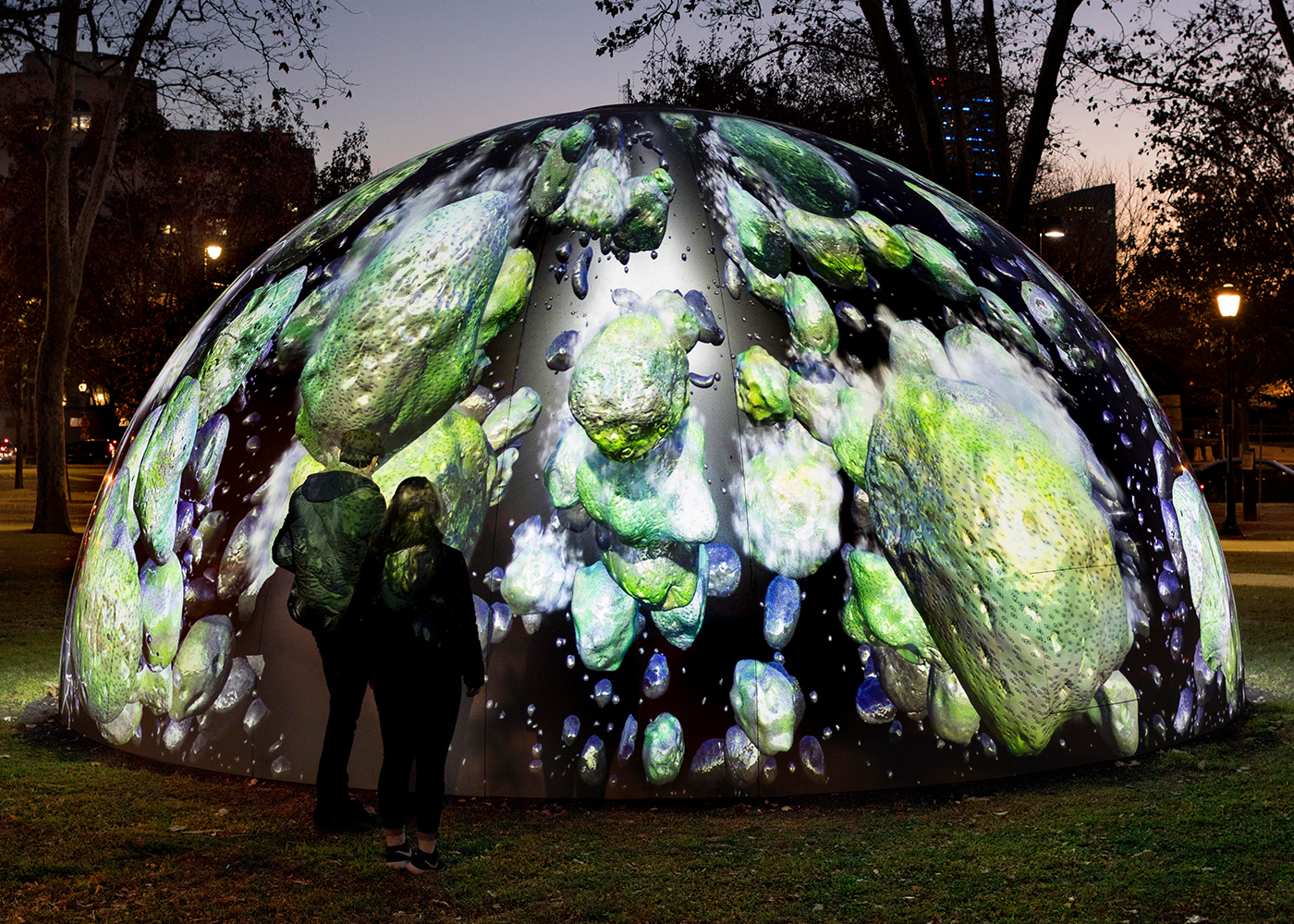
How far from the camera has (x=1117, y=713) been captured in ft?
20.4

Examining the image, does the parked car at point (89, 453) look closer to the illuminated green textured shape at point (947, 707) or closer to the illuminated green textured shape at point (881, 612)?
the illuminated green textured shape at point (881, 612)

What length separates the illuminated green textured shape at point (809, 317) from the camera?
238 inches

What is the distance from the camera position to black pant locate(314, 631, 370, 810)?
537cm

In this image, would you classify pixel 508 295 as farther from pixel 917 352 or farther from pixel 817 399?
pixel 917 352

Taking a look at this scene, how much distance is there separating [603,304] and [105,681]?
10.6 ft

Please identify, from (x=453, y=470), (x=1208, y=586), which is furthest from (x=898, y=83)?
(x=453, y=470)

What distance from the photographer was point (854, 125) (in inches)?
1008

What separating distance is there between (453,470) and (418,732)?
1.31 meters

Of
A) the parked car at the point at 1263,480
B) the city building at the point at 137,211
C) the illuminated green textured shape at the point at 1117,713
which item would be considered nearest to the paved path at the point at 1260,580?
the illuminated green textured shape at the point at 1117,713

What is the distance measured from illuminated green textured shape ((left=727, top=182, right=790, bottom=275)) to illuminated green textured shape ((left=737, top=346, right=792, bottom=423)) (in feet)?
1.59

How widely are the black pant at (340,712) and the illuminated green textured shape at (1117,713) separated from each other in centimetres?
334

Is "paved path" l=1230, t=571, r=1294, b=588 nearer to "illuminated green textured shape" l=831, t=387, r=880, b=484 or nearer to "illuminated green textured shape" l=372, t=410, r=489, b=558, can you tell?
"illuminated green textured shape" l=831, t=387, r=880, b=484

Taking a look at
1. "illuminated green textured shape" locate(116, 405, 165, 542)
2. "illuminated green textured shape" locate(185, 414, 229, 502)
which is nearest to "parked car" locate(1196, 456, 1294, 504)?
"illuminated green textured shape" locate(116, 405, 165, 542)

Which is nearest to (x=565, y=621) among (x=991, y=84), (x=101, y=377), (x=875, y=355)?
(x=875, y=355)
